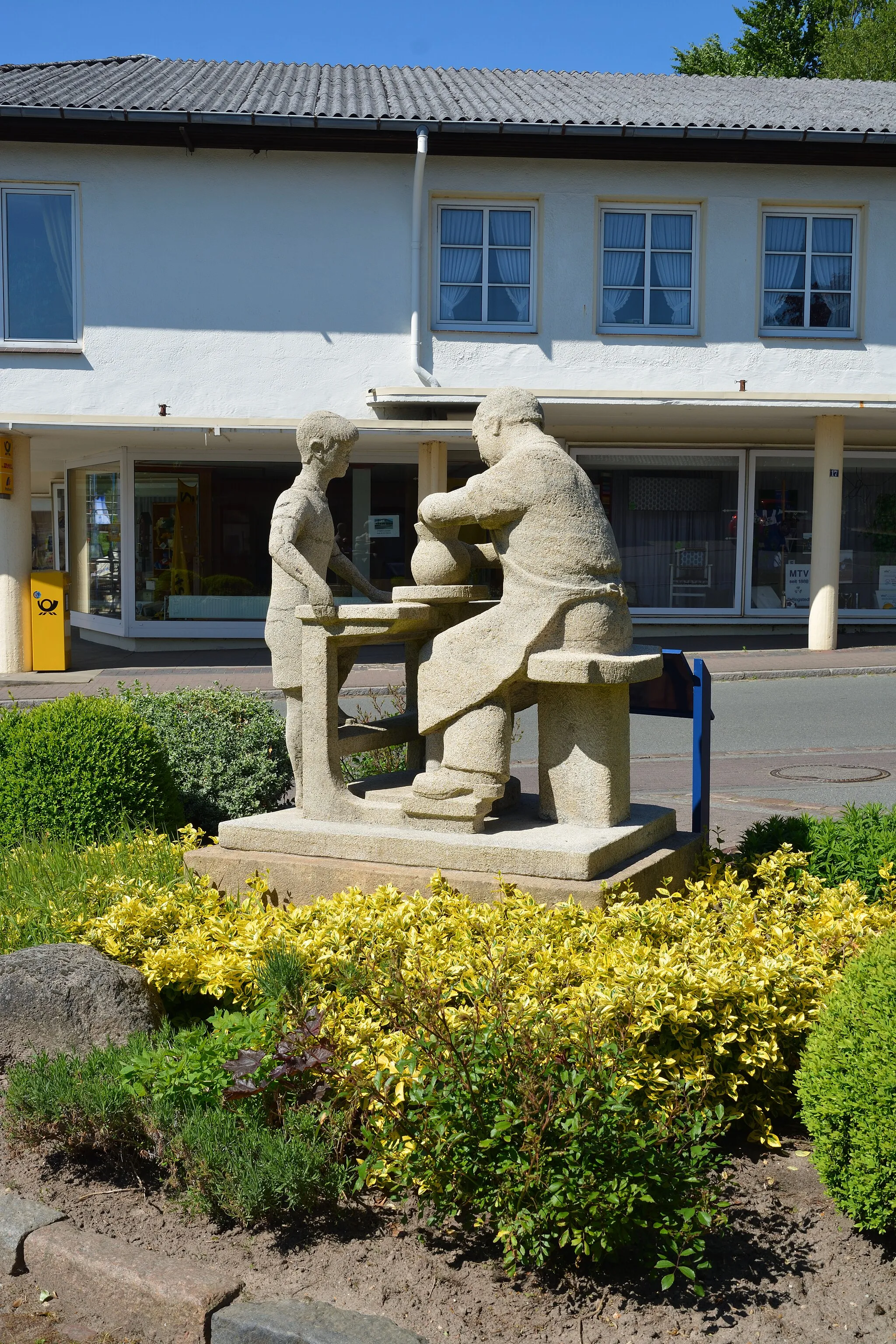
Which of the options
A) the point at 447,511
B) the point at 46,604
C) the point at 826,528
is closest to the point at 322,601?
the point at 447,511

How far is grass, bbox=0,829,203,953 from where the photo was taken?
5.04 meters

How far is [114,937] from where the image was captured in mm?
4758

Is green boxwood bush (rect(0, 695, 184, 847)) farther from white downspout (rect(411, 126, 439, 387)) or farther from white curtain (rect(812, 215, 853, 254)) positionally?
white curtain (rect(812, 215, 853, 254))

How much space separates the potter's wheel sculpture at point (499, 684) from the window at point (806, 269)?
14260 mm

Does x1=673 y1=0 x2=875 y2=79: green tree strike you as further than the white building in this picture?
Yes

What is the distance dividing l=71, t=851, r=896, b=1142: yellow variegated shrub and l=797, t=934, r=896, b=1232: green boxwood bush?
365 millimetres

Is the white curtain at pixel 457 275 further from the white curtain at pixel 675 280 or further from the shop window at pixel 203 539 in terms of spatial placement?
the shop window at pixel 203 539

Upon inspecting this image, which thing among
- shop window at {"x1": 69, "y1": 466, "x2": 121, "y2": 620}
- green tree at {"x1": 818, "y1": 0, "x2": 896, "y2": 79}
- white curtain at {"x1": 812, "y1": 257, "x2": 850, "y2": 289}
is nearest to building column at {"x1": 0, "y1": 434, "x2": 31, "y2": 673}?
shop window at {"x1": 69, "y1": 466, "x2": 121, "y2": 620}

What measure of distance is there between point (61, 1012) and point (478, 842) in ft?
5.37

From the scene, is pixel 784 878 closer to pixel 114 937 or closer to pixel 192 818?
pixel 114 937

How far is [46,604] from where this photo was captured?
17.9 metres

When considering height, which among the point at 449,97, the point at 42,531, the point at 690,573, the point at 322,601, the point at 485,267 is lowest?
the point at 322,601

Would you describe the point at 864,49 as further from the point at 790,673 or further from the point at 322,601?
the point at 322,601

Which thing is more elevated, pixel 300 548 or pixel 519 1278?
pixel 300 548
